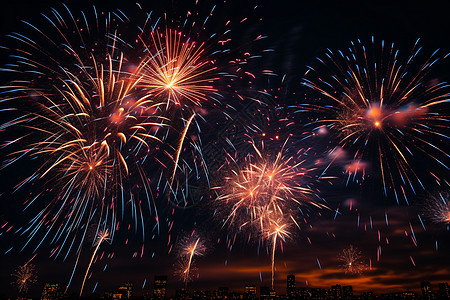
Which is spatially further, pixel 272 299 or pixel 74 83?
pixel 272 299

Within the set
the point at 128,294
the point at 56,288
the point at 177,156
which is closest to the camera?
the point at 177,156

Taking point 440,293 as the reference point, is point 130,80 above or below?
above

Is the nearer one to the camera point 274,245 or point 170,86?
point 170,86

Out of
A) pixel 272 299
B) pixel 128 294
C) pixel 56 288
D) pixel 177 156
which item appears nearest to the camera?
pixel 177 156

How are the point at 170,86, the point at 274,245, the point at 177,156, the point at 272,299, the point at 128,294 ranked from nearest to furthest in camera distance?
the point at 170,86, the point at 177,156, the point at 274,245, the point at 128,294, the point at 272,299

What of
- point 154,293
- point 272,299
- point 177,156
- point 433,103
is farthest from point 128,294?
point 433,103

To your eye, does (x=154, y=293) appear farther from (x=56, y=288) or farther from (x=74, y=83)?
(x=74, y=83)

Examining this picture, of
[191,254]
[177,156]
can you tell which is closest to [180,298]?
[191,254]

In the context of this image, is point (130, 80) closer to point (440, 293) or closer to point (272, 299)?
point (272, 299)

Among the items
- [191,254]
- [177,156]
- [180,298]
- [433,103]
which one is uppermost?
[433,103]
